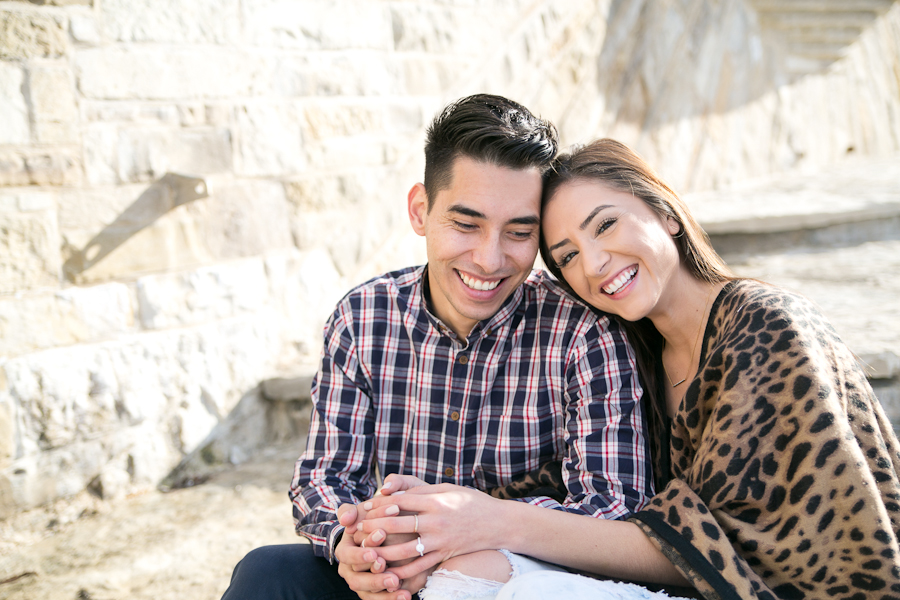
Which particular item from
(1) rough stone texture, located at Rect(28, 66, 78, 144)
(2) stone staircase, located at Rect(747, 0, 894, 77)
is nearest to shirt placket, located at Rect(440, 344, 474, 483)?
(1) rough stone texture, located at Rect(28, 66, 78, 144)

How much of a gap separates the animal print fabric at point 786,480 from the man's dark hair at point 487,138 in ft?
2.21

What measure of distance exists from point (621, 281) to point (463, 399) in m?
0.52

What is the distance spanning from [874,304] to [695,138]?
9.83 ft

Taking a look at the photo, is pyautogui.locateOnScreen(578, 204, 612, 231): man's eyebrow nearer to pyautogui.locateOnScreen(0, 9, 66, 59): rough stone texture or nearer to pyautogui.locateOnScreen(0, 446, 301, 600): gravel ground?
pyautogui.locateOnScreen(0, 446, 301, 600): gravel ground

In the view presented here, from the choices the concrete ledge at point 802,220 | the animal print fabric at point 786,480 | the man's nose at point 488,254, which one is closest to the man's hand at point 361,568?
the animal print fabric at point 786,480

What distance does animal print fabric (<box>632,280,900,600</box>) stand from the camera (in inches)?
50.0

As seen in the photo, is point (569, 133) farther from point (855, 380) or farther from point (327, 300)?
point (855, 380)

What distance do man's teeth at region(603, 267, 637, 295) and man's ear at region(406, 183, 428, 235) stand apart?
0.58 meters

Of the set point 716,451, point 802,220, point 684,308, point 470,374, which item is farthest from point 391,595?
point 802,220

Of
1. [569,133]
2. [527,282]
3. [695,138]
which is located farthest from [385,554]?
[695,138]

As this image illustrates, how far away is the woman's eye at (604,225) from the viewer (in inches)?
65.5

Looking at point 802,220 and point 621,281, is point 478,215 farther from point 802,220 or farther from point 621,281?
point 802,220

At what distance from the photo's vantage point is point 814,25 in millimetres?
6395

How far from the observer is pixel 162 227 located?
278 centimetres
